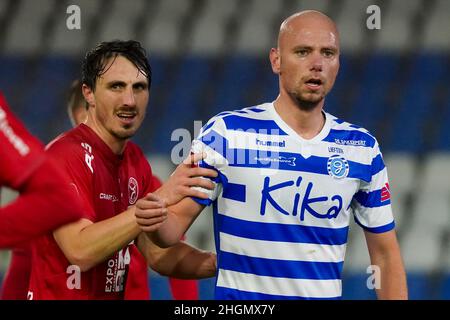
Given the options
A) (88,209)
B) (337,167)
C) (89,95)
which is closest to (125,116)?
(89,95)

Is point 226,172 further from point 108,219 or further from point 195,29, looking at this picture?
point 195,29

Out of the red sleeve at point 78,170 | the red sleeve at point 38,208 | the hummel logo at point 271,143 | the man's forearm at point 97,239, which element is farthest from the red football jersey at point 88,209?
the red sleeve at point 38,208

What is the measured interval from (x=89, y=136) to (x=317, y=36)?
2.74 feet

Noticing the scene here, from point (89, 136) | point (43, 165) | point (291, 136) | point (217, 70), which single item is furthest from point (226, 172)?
point (217, 70)

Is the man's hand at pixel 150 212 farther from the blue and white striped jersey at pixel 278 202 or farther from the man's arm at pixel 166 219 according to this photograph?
the blue and white striped jersey at pixel 278 202

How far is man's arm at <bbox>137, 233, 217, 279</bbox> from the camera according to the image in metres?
3.25

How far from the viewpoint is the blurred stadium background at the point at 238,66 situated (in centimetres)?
656

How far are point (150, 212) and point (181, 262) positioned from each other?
65 cm

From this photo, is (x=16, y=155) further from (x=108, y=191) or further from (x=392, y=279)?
(x=392, y=279)

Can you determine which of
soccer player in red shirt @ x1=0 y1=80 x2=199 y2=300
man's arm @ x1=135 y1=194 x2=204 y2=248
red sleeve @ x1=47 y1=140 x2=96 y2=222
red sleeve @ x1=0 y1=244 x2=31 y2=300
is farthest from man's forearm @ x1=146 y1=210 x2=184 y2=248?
red sleeve @ x1=0 y1=244 x2=31 y2=300

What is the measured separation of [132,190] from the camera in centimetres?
328

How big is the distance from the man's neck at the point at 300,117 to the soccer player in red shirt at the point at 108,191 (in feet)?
1.21

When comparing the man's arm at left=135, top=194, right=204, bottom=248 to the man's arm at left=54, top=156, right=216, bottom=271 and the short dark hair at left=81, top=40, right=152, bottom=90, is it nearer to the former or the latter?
the man's arm at left=54, top=156, right=216, bottom=271
